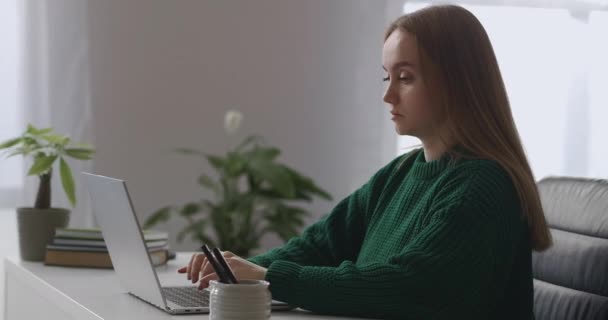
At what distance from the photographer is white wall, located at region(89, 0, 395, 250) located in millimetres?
3307

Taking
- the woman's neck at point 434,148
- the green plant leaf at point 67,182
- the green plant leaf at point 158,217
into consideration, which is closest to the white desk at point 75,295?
the green plant leaf at point 67,182

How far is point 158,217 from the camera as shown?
317 centimetres

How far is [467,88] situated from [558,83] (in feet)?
8.37

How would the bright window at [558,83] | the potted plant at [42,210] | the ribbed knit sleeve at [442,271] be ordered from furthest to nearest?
the bright window at [558,83], the potted plant at [42,210], the ribbed knit sleeve at [442,271]

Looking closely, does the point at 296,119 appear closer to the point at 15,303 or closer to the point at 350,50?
the point at 350,50

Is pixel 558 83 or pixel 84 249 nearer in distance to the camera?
pixel 84 249


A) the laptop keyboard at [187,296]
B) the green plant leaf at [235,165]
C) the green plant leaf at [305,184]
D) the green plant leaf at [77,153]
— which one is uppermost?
the green plant leaf at [77,153]

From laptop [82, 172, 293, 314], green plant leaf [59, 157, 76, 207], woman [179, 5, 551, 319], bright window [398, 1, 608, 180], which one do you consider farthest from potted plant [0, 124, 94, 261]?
bright window [398, 1, 608, 180]

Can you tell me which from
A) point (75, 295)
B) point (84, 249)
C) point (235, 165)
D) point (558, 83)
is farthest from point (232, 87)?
point (75, 295)

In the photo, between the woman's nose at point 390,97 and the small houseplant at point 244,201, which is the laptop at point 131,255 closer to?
the woman's nose at point 390,97

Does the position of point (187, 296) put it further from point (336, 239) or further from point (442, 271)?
point (442, 271)

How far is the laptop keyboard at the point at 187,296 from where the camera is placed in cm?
132

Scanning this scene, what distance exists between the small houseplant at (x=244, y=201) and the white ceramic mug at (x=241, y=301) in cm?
212

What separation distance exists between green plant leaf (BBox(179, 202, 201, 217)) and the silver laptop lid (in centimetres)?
169
